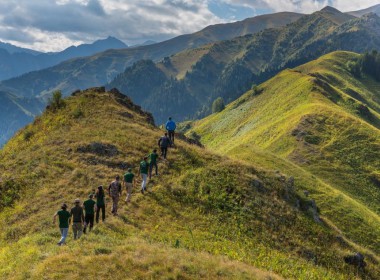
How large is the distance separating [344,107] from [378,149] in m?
32.2

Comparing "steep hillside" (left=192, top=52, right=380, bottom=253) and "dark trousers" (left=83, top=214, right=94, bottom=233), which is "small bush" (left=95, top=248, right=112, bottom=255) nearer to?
"dark trousers" (left=83, top=214, right=94, bottom=233)

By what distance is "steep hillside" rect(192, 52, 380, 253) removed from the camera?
193 ft

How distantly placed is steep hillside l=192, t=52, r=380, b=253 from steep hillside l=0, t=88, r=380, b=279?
32.4 ft

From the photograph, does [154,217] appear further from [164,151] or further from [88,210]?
[164,151]

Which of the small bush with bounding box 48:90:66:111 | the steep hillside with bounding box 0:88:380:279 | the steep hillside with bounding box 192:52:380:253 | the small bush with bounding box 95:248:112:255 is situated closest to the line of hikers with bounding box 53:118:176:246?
the steep hillside with bounding box 0:88:380:279

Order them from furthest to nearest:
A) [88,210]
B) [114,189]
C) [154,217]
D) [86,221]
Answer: [154,217]
[114,189]
[86,221]
[88,210]

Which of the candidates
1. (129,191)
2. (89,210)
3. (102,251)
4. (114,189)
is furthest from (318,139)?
(102,251)

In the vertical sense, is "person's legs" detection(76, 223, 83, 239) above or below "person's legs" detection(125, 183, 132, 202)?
below

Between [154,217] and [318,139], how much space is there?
6280 centimetres

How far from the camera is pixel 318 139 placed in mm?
82375

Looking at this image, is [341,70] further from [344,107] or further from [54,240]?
[54,240]

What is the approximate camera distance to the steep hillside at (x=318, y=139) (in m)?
58.7

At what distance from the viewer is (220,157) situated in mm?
41062


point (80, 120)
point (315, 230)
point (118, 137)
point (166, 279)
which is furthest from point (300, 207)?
point (80, 120)
